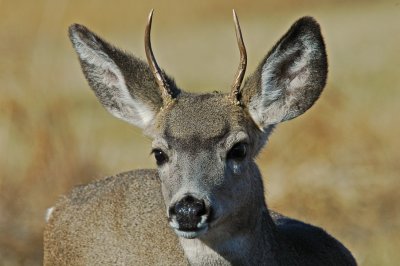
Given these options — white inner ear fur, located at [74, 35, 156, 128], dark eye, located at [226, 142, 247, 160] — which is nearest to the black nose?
dark eye, located at [226, 142, 247, 160]

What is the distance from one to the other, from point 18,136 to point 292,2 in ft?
53.6

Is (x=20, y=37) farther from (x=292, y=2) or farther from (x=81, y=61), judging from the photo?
(x=292, y=2)

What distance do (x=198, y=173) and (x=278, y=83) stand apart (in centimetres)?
112

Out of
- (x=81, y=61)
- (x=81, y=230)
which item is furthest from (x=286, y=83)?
(x=81, y=230)

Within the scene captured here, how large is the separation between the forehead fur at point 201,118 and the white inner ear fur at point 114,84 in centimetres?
45

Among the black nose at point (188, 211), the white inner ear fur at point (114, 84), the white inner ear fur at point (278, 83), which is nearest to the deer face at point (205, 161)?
the black nose at point (188, 211)

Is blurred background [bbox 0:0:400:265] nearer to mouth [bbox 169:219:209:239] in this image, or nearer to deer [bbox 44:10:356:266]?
deer [bbox 44:10:356:266]

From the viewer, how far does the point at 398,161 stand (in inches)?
605

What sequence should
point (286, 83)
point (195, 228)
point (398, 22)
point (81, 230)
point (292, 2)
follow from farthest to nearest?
point (292, 2), point (398, 22), point (81, 230), point (286, 83), point (195, 228)

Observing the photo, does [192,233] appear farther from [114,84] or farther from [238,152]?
[114,84]

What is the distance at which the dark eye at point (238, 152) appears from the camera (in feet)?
29.1

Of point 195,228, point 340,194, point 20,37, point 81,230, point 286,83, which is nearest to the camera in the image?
point 195,228

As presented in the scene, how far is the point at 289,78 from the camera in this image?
9.52m

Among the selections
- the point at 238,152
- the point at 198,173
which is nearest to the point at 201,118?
the point at 238,152
